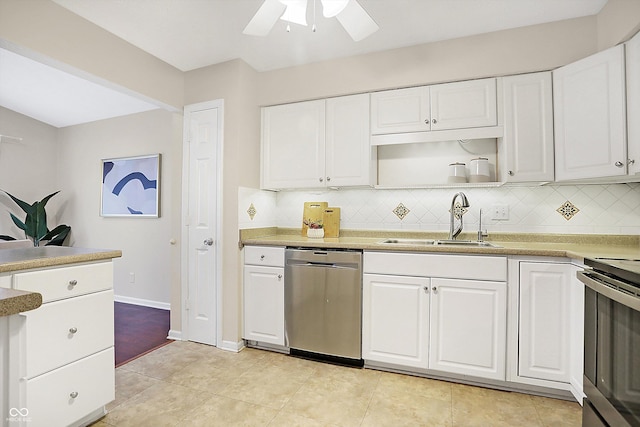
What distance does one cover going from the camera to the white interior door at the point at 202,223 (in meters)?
2.72

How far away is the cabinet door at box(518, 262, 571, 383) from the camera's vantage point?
1862 millimetres

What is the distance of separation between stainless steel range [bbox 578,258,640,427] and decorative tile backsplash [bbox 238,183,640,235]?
113cm

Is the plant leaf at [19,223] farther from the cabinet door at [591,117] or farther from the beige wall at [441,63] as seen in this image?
the cabinet door at [591,117]

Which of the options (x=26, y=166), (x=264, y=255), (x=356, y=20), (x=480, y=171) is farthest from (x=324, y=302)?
(x=26, y=166)

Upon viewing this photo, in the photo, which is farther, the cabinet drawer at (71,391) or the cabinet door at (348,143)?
the cabinet door at (348,143)

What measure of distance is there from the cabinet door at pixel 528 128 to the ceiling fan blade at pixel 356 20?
3.93 feet

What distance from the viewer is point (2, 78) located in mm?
3465

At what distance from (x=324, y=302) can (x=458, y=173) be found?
1.47m

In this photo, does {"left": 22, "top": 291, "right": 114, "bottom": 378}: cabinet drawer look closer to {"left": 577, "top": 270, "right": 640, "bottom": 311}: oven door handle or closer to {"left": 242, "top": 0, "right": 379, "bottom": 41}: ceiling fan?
{"left": 242, "top": 0, "right": 379, "bottom": 41}: ceiling fan

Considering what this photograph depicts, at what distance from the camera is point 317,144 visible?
2.74 metres

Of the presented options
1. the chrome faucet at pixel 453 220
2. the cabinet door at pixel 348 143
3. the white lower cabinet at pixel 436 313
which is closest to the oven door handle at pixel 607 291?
the white lower cabinet at pixel 436 313

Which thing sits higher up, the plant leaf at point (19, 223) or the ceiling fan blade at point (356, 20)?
the ceiling fan blade at point (356, 20)

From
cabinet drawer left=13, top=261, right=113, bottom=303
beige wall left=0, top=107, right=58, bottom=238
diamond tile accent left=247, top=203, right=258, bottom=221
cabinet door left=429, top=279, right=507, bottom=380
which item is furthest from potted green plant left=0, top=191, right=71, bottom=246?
cabinet door left=429, top=279, right=507, bottom=380

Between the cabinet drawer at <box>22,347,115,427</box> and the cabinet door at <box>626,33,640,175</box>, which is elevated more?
the cabinet door at <box>626,33,640,175</box>
